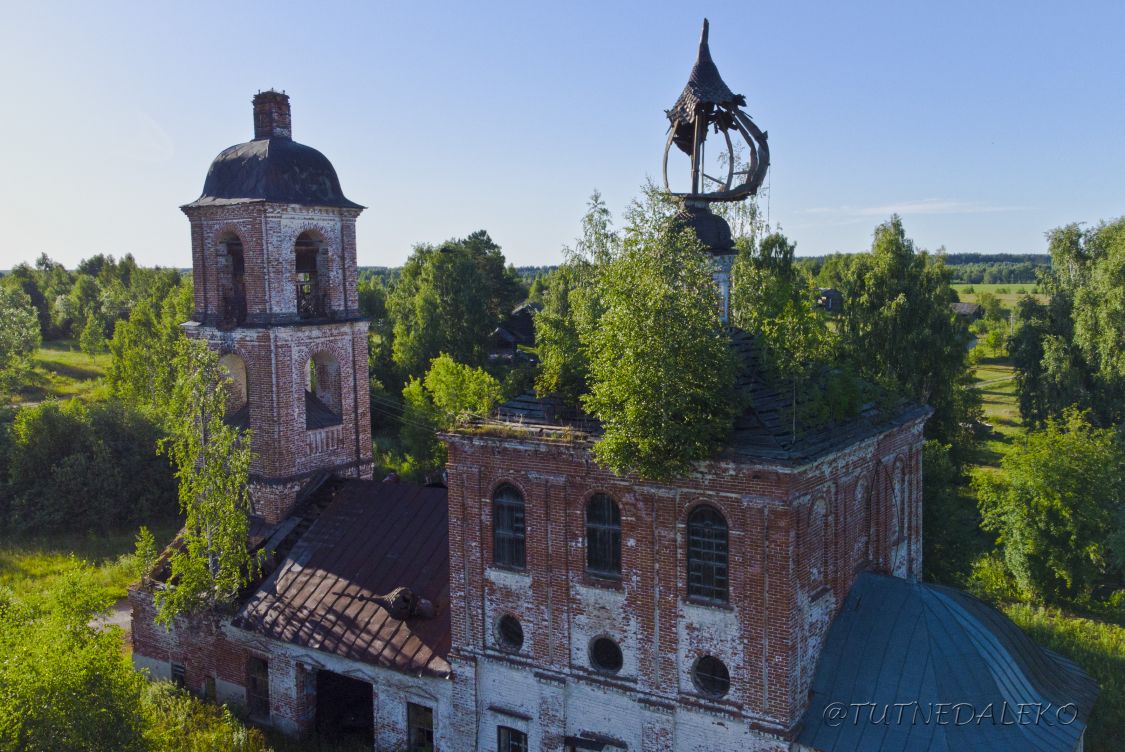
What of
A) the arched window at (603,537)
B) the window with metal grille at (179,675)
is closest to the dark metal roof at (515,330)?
the window with metal grille at (179,675)

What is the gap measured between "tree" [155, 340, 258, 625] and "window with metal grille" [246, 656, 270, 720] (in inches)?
59.3

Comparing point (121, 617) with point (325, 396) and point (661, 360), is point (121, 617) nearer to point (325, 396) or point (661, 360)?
point (325, 396)

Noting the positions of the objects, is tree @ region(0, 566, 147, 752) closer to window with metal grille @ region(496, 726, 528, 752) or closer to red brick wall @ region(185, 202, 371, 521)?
window with metal grille @ region(496, 726, 528, 752)

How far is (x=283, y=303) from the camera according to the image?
2002cm

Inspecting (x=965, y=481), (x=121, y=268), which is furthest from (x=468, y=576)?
(x=121, y=268)

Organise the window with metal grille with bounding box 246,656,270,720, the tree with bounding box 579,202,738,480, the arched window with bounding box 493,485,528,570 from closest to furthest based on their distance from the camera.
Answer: the tree with bounding box 579,202,738,480 < the arched window with bounding box 493,485,528,570 < the window with metal grille with bounding box 246,656,270,720

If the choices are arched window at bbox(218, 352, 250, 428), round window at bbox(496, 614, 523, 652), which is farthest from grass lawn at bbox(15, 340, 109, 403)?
round window at bbox(496, 614, 523, 652)

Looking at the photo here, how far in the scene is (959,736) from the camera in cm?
1212

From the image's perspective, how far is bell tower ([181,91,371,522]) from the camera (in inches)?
777

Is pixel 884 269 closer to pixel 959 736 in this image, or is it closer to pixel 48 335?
pixel 959 736

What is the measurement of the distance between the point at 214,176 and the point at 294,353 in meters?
4.70

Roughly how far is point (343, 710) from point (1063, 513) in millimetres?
21984

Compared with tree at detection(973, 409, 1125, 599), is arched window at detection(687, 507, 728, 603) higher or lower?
higher

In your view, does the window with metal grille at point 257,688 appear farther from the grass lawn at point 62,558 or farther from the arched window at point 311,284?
the grass lawn at point 62,558
